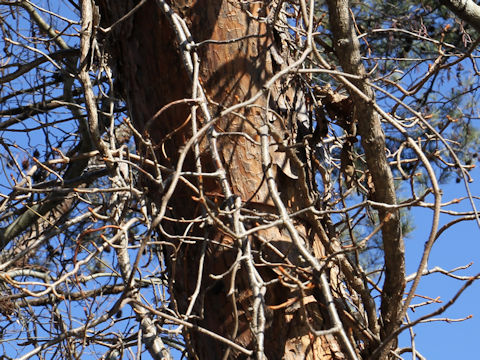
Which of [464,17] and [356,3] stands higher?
[356,3]

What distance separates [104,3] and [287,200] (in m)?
0.81

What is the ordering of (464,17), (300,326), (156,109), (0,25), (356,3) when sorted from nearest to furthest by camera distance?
(300,326) → (156,109) → (464,17) → (0,25) → (356,3)

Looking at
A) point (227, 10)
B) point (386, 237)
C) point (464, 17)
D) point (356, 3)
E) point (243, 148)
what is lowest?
point (386, 237)

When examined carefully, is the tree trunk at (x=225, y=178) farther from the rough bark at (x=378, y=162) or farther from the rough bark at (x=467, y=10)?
the rough bark at (x=467, y=10)

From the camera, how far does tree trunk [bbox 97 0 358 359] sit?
154 centimetres

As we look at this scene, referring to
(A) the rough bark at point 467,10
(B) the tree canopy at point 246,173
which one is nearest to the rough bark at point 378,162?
(B) the tree canopy at point 246,173

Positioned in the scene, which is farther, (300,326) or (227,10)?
Result: (227,10)

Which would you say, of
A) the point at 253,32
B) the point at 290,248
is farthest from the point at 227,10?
the point at 290,248

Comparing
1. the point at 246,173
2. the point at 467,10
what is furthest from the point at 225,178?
the point at 467,10

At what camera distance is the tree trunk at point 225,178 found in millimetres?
1544

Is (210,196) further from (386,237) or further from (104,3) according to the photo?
(104,3)

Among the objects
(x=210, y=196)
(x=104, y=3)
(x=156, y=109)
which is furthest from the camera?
(x=104, y=3)

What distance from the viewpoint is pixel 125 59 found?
183 centimetres

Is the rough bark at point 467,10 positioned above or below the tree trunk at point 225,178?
above
